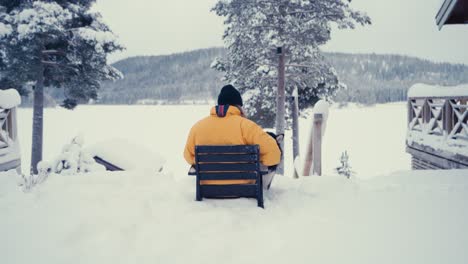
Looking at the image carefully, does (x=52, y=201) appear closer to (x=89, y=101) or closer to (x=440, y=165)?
(x=440, y=165)

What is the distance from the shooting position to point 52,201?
14.0ft

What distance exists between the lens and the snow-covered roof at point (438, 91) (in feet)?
31.0

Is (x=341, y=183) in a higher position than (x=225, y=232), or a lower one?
higher

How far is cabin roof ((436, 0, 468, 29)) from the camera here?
25.8ft

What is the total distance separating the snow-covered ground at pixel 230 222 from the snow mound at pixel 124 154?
8.25 feet

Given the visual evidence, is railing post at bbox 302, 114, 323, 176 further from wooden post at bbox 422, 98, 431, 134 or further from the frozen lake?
the frozen lake

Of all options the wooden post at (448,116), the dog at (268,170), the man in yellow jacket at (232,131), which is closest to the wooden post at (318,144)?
the dog at (268,170)

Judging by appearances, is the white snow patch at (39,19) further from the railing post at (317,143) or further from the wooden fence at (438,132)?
the wooden fence at (438,132)

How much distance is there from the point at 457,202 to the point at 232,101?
9.25 ft

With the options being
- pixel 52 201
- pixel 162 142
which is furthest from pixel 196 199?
pixel 162 142

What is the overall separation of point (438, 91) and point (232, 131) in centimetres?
859

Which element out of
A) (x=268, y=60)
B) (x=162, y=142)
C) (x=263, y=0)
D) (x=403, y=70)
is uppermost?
(x=403, y=70)

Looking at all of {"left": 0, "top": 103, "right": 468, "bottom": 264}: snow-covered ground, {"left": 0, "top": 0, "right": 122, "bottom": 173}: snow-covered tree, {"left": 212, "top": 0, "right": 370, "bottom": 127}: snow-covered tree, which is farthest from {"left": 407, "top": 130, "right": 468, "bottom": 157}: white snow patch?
{"left": 0, "top": 0, "right": 122, "bottom": 173}: snow-covered tree

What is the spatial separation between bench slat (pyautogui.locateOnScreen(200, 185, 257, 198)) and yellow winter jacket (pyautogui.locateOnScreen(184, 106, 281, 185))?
0.05 meters
